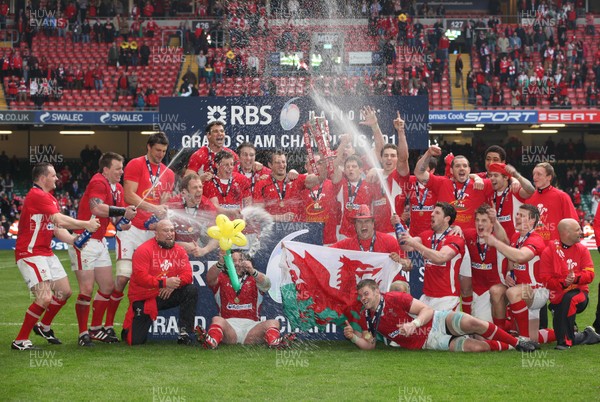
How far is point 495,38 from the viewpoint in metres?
31.7

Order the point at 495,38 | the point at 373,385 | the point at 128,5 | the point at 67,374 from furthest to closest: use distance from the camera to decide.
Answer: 1. the point at 128,5
2. the point at 495,38
3. the point at 67,374
4. the point at 373,385

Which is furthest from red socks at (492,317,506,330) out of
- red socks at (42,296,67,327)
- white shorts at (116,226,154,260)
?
red socks at (42,296,67,327)

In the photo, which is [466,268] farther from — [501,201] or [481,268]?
[501,201]

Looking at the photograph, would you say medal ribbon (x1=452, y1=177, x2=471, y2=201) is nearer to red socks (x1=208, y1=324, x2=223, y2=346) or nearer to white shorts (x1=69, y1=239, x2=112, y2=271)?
red socks (x1=208, y1=324, x2=223, y2=346)

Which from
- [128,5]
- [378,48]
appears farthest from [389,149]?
[128,5]

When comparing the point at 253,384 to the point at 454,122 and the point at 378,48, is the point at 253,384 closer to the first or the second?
the point at 454,122

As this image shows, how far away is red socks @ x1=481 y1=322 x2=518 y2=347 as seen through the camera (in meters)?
8.38

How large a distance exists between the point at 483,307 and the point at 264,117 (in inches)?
137

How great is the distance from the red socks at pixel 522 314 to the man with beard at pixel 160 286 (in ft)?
10.2

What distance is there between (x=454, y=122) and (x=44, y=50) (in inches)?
575

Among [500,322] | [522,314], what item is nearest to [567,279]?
[522,314]

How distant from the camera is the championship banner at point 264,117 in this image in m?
10.7

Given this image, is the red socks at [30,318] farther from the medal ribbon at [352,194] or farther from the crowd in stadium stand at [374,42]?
the crowd in stadium stand at [374,42]

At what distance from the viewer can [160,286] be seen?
8867mm
